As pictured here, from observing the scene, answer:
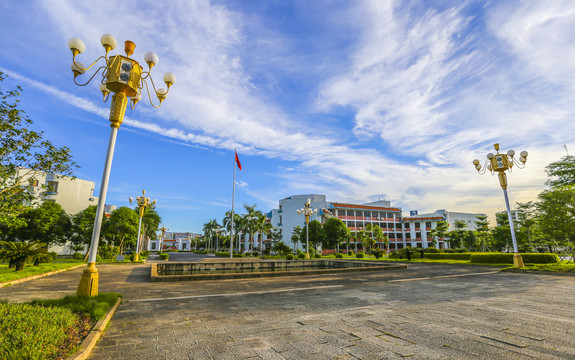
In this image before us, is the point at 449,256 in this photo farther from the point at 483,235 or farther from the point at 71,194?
the point at 71,194

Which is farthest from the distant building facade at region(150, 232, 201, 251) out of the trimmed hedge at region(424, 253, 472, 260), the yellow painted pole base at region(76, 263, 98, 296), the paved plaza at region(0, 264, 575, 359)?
the paved plaza at region(0, 264, 575, 359)

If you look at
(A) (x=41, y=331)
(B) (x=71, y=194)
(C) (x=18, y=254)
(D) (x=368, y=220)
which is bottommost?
(A) (x=41, y=331)

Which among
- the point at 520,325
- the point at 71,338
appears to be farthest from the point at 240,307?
the point at 520,325

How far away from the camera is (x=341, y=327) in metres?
4.62

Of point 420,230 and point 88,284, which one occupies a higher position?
point 420,230

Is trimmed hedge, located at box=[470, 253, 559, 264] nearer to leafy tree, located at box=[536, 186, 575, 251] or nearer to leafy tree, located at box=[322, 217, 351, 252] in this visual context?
leafy tree, located at box=[536, 186, 575, 251]

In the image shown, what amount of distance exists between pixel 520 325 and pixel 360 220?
6606 cm

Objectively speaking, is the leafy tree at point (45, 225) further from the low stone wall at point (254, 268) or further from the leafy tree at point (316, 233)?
the leafy tree at point (316, 233)

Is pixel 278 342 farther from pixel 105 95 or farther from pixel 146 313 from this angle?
pixel 105 95

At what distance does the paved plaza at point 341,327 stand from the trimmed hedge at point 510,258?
17786mm

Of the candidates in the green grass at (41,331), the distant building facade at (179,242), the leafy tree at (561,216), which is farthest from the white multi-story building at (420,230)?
the distant building facade at (179,242)

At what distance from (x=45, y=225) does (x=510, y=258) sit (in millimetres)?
50538

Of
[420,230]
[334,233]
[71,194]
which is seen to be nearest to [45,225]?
[71,194]

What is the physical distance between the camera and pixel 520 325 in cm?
471
